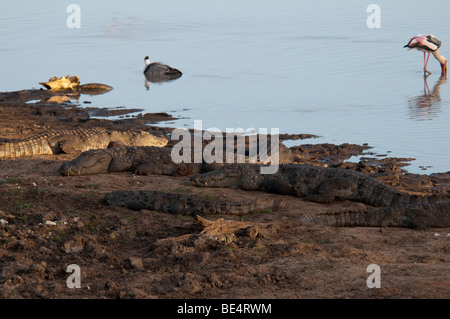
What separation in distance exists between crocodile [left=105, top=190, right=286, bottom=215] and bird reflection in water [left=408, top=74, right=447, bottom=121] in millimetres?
8042

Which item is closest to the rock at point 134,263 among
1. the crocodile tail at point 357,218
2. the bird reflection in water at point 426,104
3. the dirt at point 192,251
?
the dirt at point 192,251

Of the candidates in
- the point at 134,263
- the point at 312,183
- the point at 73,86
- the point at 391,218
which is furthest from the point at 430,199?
the point at 73,86

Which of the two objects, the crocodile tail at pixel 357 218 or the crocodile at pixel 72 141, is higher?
the crocodile at pixel 72 141

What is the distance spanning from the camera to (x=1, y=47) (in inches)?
986

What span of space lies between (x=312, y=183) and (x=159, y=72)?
39.4ft

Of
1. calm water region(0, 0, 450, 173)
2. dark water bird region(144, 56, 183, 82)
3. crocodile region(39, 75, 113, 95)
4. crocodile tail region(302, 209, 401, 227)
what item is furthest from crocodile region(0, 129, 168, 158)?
dark water bird region(144, 56, 183, 82)

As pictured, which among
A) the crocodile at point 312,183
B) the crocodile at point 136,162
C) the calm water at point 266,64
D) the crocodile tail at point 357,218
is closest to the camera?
the crocodile tail at point 357,218

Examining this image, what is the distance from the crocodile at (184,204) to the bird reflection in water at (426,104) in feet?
26.4

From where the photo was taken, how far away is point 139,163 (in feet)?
31.4

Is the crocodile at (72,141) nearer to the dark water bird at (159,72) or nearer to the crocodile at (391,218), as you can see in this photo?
the crocodile at (391,218)

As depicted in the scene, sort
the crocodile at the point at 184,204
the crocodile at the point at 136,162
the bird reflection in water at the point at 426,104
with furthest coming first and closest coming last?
1. the bird reflection in water at the point at 426,104
2. the crocodile at the point at 136,162
3. the crocodile at the point at 184,204

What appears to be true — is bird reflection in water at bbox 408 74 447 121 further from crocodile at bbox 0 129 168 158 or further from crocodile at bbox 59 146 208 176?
crocodile at bbox 59 146 208 176

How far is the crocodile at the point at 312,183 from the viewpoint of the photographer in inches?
317

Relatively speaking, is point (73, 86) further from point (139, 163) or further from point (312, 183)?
point (312, 183)
